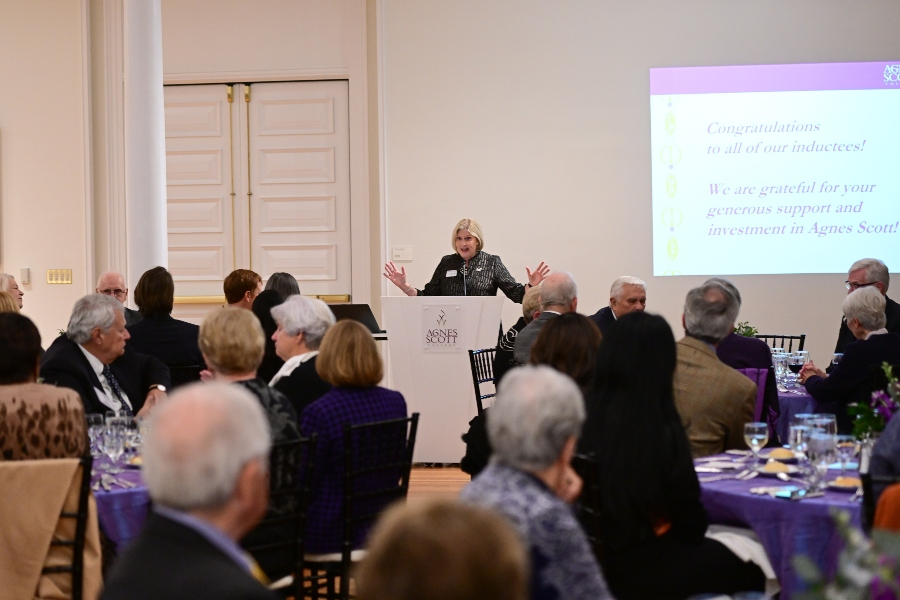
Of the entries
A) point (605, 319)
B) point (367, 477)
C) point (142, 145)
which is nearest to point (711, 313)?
point (367, 477)

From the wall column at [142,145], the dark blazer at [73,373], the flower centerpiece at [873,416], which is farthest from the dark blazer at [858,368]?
the wall column at [142,145]

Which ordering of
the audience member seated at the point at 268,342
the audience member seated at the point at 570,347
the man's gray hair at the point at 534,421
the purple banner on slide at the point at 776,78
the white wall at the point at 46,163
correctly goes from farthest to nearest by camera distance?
1. the white wall at the point at 46,163
2. the purple banner on slide at the point at 776,78
3. the audience member seated at the point at 268,342
4. the audience member seated at the point at 570,347
5. the man's gray hair at the point at 534,421

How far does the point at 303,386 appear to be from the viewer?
159 inches

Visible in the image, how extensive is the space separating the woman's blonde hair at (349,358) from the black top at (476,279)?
13.3 ft

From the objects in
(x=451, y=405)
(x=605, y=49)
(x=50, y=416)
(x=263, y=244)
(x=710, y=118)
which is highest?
(x=605, y=49)

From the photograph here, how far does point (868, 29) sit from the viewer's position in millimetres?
8836

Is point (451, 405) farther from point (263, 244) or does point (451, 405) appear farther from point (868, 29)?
point (868, 29)

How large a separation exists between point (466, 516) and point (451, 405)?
5719 mm

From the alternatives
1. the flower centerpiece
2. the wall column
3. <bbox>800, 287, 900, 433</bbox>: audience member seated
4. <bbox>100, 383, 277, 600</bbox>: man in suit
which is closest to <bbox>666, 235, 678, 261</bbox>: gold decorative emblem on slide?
<bbox>800, 287, 900, 433</bbox>: audience member seated

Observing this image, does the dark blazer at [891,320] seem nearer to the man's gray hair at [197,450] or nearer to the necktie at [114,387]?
the necktie at [114,387]

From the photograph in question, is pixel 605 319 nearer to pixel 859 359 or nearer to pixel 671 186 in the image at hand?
pixel 859 359

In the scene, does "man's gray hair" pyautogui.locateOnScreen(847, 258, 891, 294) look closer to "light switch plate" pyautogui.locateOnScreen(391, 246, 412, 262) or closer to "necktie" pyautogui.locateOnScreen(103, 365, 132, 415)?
"light switch plate" pyautogui.locateOnScreen(391, 246, 412, 262)

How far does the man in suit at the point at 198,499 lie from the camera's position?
1.52m

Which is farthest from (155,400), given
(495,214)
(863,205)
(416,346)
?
(863,205)
